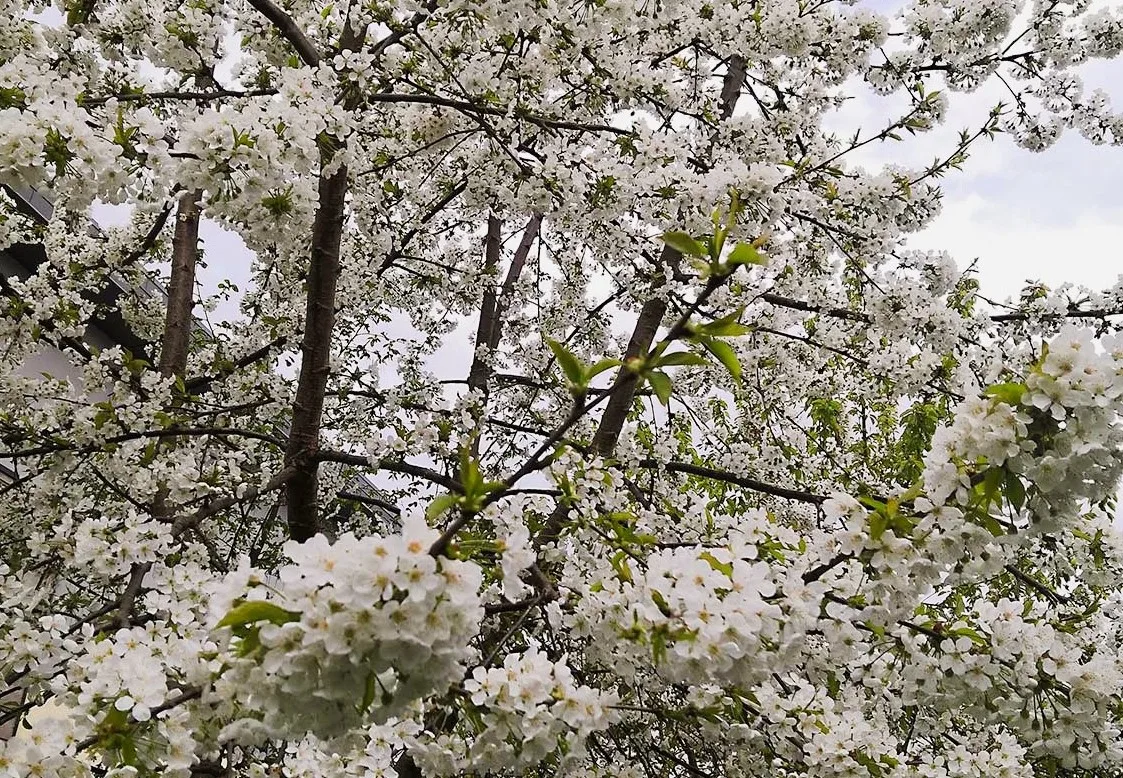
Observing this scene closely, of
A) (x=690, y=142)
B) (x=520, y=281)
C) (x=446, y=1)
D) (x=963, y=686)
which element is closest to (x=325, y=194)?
(x=446, y=1)

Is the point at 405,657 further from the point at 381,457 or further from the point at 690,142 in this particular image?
the point at 690,142

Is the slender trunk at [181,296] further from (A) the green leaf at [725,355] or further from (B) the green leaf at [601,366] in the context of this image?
(A) the green leaf at [725,355]

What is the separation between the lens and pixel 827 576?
250 centimetres

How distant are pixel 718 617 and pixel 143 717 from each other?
4.66ft

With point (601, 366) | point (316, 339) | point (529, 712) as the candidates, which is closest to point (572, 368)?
point (601, 366)

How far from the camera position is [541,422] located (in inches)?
251

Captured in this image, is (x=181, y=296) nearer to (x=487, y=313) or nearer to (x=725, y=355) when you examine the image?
(x=487, y=313)

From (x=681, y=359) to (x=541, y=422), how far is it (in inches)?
191

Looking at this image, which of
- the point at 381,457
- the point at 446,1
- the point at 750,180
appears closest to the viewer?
the point at 446,1

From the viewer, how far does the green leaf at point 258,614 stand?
4.88ft

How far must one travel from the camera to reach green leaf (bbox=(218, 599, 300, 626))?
149 cm

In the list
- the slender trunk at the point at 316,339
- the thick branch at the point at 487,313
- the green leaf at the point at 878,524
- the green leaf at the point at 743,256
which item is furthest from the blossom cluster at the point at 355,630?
the thick branch at the point at 487,313

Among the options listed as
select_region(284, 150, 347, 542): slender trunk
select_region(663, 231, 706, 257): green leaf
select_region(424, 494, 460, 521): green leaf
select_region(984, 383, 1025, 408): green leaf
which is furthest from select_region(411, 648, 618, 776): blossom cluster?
select_region(284, 150, 347, 542): slender trunk

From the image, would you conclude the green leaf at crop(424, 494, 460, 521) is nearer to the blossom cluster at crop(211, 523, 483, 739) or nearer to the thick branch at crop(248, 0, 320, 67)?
the blossom cluster at crop(211, 523, 483, 739)
